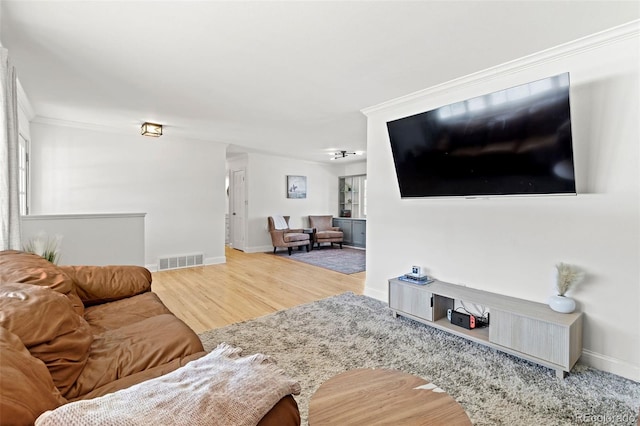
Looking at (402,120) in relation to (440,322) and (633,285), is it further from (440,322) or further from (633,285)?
(633,285)

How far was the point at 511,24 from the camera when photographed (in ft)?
6.63

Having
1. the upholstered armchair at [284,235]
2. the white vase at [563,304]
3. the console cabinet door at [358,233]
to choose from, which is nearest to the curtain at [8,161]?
the white vase at [563,304]

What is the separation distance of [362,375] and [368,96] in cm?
282

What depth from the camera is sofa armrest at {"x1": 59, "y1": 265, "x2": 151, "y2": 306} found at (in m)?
2.24

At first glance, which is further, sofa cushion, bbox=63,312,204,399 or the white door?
the white door

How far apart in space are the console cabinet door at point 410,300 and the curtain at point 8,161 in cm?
319

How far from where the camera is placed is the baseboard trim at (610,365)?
210 cm

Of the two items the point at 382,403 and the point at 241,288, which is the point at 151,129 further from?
the point at 382,403

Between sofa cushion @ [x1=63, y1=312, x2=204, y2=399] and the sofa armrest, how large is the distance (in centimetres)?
66

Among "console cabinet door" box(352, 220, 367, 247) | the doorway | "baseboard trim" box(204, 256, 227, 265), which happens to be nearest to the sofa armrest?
"baseboard trim" box(204, 256, 227, 265)

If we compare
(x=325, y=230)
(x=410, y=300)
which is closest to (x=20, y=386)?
(x=410, y=300)

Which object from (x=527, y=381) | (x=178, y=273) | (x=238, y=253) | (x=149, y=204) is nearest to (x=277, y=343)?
(x=527, y=381)

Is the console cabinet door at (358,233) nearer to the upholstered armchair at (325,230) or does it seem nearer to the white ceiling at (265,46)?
the upholstered armchair at (325,230)

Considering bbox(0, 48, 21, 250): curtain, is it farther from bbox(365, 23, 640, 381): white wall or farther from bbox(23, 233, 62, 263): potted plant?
bbox(365, 23, 640, 381): white wall
